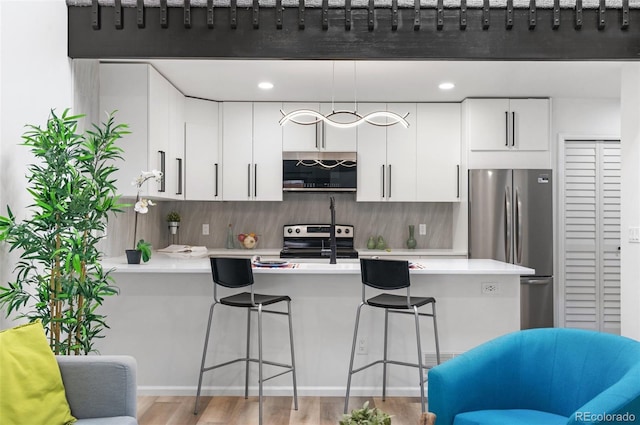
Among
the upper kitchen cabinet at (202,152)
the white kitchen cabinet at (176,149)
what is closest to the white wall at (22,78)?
the white kitchen cabinet at (176,149)

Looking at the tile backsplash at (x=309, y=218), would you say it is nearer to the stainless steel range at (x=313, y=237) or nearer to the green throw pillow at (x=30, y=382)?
the stainless steel range at (x=313, y=237)

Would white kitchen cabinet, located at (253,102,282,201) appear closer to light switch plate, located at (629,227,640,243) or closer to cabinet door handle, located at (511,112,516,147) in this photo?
cabinet door handle, located at (511,112,516,147)

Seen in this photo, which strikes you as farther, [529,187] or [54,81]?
[529,187]

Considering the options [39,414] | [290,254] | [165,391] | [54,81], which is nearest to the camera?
[39,414]

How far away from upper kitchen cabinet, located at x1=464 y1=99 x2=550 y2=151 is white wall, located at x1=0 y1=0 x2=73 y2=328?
3.64 metres

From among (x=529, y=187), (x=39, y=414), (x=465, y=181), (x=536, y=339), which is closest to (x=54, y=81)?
(x=39, y=414)

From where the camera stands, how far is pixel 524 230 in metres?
5.09

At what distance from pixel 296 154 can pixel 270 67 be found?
139 centimetres

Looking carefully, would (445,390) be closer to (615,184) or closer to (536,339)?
(536,339)

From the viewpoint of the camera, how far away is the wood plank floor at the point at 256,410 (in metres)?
3.34

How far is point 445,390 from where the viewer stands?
2264 mm

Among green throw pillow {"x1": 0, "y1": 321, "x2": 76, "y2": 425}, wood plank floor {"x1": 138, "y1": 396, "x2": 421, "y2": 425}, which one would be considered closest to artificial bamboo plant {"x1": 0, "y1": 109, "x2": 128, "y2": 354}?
green throw pillow {"x1": 0, "y1": 321, "x2": 76, "y2": 425}

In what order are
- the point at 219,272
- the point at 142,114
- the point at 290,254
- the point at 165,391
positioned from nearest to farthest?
1. the point at 219,272
2. the point at 165,391
3. the point at 142,114
4. the point at 290,254

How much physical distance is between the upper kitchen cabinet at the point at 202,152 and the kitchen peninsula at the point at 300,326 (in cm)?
168
